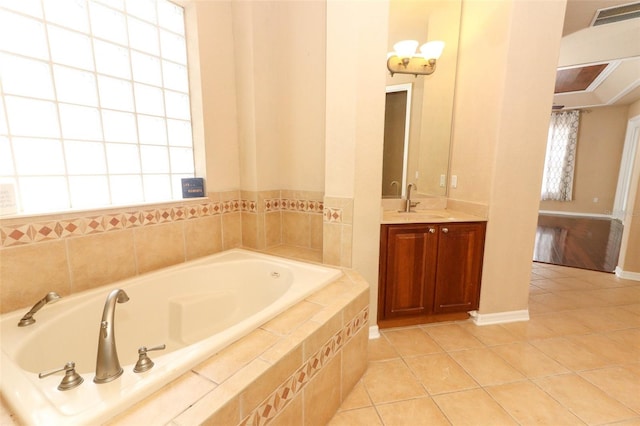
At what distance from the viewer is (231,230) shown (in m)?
2.30

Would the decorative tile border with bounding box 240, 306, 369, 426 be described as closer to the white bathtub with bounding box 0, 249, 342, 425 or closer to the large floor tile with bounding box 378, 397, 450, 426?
the white bathtub with bounding box 0, 249, 342, 425

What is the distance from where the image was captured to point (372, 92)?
5.81ft

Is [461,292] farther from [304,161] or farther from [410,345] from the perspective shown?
[304,161]

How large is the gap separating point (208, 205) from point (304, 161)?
0.84m

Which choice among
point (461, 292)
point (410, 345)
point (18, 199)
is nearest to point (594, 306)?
point (461, 292)

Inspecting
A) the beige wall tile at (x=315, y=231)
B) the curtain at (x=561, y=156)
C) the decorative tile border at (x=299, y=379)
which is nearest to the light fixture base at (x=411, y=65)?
the beige wall tile at (x=315, y=231)

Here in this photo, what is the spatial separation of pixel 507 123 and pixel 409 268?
4.07ft

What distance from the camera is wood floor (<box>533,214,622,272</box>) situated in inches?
145

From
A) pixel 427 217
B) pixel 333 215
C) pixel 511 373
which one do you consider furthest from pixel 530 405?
pixel 333 215

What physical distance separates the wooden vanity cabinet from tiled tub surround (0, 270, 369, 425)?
1.61 feet

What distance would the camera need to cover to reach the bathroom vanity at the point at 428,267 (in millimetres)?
2021

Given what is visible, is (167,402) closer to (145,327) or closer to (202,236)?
(145,327)

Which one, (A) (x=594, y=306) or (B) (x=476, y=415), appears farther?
(A) (x=594, y=306)

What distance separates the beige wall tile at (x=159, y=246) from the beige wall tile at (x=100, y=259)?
1.8 inches
